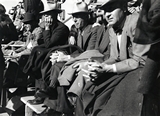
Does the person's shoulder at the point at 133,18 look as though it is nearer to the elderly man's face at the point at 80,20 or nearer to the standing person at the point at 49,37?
the elderly man's face at the point at 80,20

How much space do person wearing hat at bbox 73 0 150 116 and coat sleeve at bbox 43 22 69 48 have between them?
1.54m

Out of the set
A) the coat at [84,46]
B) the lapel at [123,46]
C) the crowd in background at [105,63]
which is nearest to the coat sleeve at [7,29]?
the crowd in background at [105,63]

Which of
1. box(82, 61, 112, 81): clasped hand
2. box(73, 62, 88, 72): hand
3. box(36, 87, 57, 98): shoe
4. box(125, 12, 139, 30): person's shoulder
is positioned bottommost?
box(36, 87, 57, 98): shoe

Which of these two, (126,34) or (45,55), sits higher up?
(126,34)

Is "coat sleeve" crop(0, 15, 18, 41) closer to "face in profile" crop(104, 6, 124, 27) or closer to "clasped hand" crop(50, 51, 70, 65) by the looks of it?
"clasped hand" crop(50, 51, 70, 65)

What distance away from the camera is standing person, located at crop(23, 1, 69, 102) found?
4238 mm

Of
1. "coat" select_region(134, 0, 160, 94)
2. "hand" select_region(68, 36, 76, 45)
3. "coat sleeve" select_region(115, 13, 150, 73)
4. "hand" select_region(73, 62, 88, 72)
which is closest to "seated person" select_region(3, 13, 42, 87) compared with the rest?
"hand" select_region(68, 36, 76, 45)

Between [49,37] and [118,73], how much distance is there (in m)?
2.08

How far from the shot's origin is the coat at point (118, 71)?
7.88ft

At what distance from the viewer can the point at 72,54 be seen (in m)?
3.79

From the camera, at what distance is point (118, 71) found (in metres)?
2.47

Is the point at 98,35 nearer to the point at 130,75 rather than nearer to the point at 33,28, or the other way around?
the point at 130,75

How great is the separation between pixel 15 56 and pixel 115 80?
3.48 metres

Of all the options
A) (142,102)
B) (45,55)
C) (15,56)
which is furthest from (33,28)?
(142,102)
